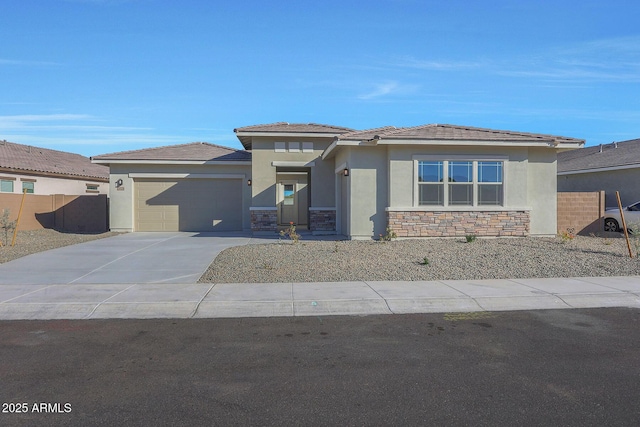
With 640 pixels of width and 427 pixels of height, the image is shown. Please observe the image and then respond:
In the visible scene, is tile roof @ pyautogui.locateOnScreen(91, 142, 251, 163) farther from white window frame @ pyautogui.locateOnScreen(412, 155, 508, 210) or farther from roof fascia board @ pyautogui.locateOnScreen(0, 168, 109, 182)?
white window frame @ pyautogui.locateOnScreen(412, 155, 508, 210)

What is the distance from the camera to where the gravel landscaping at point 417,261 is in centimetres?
1107

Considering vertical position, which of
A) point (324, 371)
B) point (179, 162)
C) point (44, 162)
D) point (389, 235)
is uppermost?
point (44, 162)

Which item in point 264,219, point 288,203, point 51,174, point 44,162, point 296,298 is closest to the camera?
point 296,298

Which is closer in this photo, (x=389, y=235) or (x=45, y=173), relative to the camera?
(x=389, y=235)

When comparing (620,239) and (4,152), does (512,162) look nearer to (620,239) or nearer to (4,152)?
(620,239)

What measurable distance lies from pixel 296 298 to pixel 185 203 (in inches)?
568

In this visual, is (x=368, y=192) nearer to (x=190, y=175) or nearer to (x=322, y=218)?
(x=322, y=218)

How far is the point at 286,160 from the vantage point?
813 inches

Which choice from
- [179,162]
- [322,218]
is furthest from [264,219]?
[179,162]

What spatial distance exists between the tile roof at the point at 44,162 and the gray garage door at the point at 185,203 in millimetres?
6934

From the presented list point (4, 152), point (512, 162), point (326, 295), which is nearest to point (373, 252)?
point (326, 295)

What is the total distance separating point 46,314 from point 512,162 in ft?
46.9

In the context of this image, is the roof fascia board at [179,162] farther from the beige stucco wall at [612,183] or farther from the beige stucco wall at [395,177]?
the beige stucco wall at [612,183]

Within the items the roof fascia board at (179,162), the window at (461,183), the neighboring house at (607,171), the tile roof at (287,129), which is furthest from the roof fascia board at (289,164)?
the neighboring house at (607,171)
